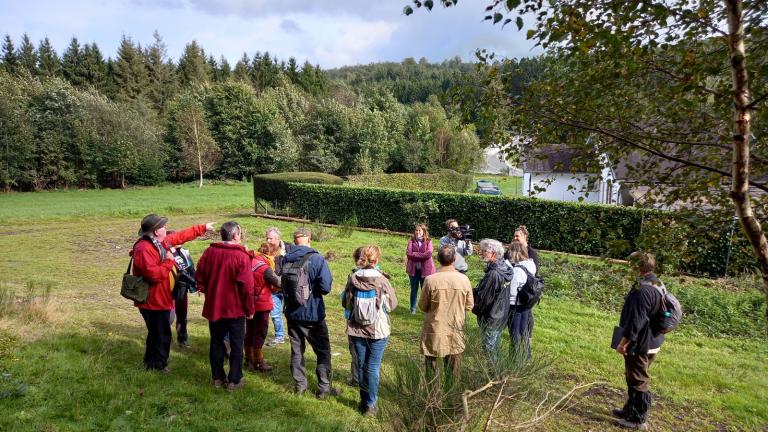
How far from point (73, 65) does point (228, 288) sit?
6186cm

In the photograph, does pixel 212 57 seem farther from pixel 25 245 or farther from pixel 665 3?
pixel 665 3

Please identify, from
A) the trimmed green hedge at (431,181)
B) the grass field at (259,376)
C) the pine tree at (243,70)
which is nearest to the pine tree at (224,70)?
the pine tree at (243,70)

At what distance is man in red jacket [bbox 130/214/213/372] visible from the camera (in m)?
4.62

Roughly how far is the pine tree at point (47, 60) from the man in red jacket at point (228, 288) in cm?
5993

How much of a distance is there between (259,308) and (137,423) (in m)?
1.64

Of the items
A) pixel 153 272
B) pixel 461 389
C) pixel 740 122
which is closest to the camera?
pixel 740 122

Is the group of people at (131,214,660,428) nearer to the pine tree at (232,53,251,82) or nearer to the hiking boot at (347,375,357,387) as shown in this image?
the hiking boot at (347,375,357,387)

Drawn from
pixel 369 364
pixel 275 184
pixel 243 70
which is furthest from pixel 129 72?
pixel 369 364

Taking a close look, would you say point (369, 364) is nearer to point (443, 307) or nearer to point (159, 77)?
point (443, 307)

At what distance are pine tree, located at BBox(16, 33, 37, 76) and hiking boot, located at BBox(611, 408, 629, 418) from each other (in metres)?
65.0

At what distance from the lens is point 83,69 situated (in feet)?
171

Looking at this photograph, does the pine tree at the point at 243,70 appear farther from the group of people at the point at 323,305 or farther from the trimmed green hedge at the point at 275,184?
the group of people at the point at 323,305

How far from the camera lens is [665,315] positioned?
421 cm

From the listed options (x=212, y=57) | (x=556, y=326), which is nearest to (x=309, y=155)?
(x=556, y=326)
